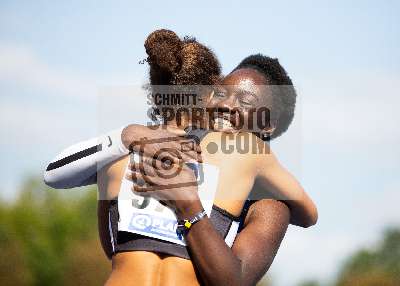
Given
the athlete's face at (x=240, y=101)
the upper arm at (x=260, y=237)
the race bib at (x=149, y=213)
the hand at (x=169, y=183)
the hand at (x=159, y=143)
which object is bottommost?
the upper arm at (x=260, y=237)

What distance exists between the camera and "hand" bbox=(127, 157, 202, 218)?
428 cm

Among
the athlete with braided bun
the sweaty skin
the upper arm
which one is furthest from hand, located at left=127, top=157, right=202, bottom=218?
the upper arm

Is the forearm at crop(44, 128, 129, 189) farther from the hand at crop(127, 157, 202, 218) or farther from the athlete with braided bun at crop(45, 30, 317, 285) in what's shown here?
the hand at crop(127, 157, 202, 218)

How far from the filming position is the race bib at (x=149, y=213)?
4273 mm

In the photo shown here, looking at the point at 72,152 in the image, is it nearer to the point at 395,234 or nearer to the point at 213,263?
the point at 213,263

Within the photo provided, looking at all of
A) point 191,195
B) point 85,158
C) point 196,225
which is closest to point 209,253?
point 196,225

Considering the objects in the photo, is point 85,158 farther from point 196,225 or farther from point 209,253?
point 209,253

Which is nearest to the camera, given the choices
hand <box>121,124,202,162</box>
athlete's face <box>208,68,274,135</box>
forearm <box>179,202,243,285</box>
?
forearm <box>179,202,243,285</box>

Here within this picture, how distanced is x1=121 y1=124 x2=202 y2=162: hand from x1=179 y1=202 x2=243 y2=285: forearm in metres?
0.31

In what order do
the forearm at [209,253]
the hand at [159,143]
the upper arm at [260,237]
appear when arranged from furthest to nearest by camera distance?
the upper arm at [260,237], the hand at [159,143], the forearm at [209,253]

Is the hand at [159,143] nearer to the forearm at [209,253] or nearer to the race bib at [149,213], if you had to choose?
the race bib at [149,213]

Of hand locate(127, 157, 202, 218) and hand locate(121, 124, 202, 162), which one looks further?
hand locate(121, 124, 202, 162)

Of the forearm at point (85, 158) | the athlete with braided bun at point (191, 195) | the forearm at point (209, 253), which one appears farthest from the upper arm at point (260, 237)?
the forearm at point (85, 158)

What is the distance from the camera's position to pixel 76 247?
1852 inches
